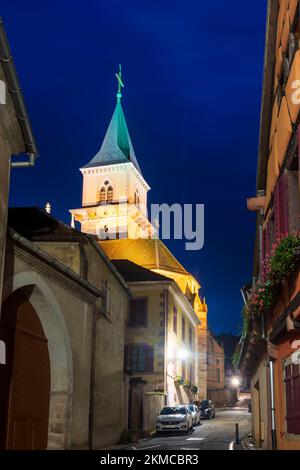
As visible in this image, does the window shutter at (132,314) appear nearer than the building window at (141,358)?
No

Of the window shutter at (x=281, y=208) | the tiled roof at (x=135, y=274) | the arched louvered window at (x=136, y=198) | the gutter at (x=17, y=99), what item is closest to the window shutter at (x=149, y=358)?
the tiled roof at (x=135, y=274)

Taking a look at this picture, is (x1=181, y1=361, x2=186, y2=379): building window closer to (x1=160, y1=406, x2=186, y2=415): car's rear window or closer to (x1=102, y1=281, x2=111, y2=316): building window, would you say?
(x1=160, y1=406, x2=186, y2=415): car's rear window

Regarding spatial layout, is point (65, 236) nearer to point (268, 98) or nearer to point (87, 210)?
point (268, 98)

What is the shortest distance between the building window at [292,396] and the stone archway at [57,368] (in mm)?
5676

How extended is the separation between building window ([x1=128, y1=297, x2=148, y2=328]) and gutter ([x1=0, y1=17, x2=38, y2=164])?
88.5ft

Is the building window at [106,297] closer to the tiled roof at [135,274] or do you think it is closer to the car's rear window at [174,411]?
the car's rear window at [174,411]

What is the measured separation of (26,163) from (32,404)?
Answer: 17.4ft

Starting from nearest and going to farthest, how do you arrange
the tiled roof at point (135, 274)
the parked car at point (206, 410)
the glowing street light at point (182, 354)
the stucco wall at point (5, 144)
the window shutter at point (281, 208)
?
1. the stucco wall at point (5, 144)
2. the window shutter at point (281, 208)
3. the tiled roof at point (135, 274)
4. the parked car at point (206, 410)
5. the glowing street light at point (182, 354)

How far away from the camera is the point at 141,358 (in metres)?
37.8

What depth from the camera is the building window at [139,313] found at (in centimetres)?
3781

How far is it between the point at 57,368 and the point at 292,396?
21.2ft

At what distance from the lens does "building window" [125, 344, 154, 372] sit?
37.6 metres

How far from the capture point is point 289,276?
9367 millimetres

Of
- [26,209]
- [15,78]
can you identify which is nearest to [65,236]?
[26,209]
